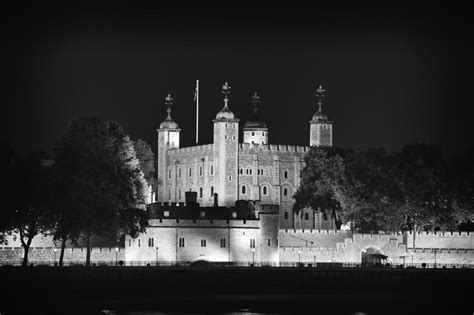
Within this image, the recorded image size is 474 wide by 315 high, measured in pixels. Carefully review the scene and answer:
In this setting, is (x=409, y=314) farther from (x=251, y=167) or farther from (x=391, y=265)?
(x=251, y=167)

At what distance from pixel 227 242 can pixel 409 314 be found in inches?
1030

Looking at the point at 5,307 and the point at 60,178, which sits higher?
the point at 60,178

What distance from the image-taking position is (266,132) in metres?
Result: 178

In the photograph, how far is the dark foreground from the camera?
118 m

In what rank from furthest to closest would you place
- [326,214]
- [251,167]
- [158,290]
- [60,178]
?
1. [251,167]
2. [326,214]
3. [60,178]
4. [158,290]

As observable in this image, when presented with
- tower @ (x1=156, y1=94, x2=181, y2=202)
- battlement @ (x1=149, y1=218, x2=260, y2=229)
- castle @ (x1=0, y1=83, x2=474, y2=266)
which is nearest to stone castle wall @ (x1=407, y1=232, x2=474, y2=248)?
castle @ (x1=0, y1=83, x2=474, y2=266)

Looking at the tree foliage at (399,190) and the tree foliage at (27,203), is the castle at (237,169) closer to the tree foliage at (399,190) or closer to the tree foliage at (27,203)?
the tree foliage at (399,190)

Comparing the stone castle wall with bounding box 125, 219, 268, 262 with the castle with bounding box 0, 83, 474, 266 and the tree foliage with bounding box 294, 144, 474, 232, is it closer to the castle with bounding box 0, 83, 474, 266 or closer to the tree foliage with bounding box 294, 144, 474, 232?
the castle with bounding box 0, 83, 474, 266

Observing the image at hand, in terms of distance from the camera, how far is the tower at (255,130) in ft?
580

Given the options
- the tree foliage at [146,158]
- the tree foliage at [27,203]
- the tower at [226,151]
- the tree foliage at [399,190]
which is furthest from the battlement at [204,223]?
the tower at [226,151]

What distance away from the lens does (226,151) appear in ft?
554

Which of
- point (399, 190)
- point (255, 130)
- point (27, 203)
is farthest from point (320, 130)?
point (27, 203)

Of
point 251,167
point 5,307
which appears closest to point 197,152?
point 251,167

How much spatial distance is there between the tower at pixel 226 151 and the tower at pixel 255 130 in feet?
22.4
